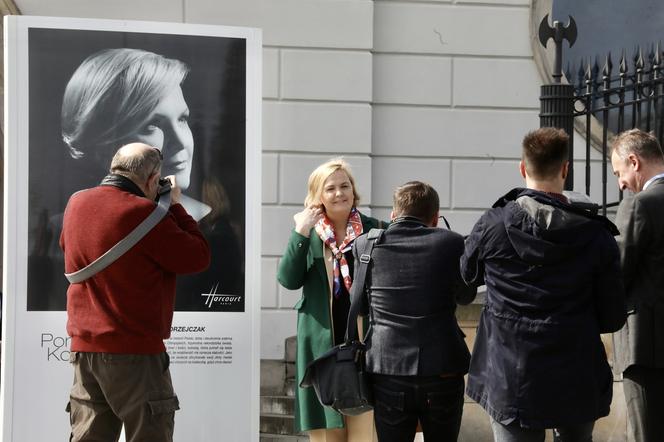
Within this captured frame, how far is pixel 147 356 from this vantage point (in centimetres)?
377

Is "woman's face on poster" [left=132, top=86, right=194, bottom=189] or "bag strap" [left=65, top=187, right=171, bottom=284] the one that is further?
"woman's face on poster" [left=132, top=86, right=194, bottom=189]

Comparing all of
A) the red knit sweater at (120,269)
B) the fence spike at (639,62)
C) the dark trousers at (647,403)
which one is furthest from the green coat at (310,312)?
the fence spike at (639,62)

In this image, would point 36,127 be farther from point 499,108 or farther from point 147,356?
point 499,108

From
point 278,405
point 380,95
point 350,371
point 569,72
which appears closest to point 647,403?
point 350,371

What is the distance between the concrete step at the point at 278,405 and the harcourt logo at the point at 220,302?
151cm

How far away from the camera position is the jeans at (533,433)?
3.30 m

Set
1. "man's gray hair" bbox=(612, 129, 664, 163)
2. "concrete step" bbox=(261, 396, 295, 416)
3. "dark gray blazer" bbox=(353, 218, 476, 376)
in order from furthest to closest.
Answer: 1. "concrete step" bbox=(261, 396, 295, 416)
2. "man's gray hair" bbox=(612, 129, 664, 163)
3. "dark gray blazer" bbox=(353, 218, 476, 376)

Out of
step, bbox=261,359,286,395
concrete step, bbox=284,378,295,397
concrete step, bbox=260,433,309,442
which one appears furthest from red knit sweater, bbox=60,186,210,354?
step, bbox=261,359,286,395

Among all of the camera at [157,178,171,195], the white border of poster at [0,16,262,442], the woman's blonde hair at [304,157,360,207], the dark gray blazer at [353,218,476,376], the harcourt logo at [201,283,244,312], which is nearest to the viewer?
the dark gray blazer at [353,218,476,376]

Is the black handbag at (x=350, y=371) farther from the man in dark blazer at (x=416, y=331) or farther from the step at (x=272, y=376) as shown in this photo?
the step at (x=272, y=376)

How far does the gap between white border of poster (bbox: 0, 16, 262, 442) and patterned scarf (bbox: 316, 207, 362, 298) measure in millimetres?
648

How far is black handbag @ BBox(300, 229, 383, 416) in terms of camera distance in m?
3.71

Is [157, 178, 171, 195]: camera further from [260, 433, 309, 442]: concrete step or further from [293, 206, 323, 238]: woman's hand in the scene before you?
[260, 433, 309, 442]: concrete step

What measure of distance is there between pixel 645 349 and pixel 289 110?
3749mm
